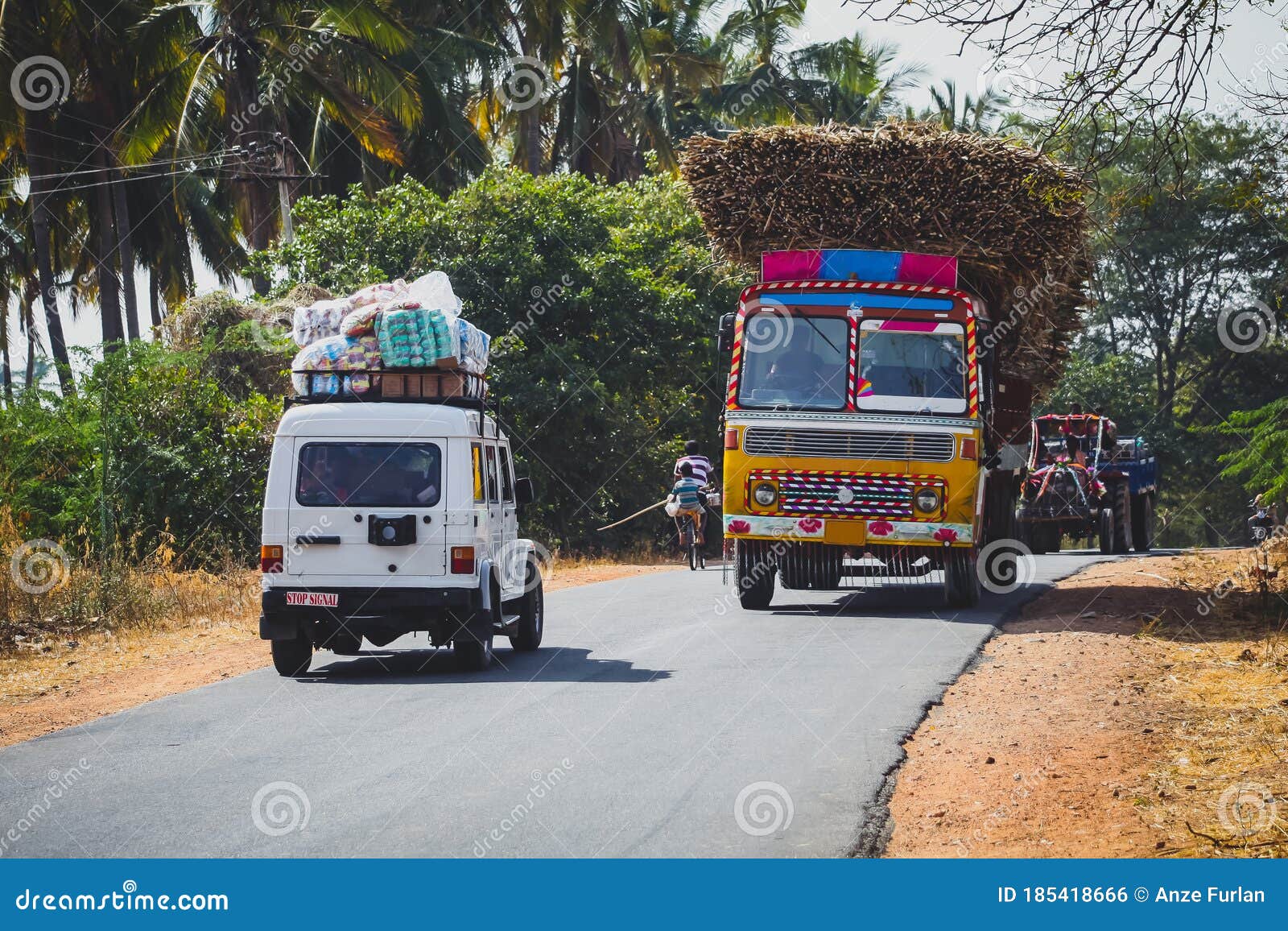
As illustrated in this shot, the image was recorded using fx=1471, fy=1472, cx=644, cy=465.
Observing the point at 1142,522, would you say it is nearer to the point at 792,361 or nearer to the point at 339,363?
the point at 792,361

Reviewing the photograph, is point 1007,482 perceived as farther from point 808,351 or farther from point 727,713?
point 727,713

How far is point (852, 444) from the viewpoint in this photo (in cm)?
1461

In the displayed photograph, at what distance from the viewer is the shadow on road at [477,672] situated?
37.4ft

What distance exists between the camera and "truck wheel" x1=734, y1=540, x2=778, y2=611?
A: 15234 mm

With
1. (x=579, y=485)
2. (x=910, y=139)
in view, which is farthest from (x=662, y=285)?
(x=910, y=139)

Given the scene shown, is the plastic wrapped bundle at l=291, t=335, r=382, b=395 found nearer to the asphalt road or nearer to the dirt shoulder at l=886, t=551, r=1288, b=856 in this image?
the asphalt road

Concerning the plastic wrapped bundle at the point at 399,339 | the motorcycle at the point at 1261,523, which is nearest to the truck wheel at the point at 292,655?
the plastic wrapped bundle at the point at 399,339

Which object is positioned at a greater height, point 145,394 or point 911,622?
point 145,394

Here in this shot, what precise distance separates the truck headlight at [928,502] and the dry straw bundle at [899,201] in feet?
6.68

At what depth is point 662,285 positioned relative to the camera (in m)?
29.5

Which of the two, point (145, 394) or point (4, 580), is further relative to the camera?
point (145, 394)

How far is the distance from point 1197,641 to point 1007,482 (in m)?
5.94

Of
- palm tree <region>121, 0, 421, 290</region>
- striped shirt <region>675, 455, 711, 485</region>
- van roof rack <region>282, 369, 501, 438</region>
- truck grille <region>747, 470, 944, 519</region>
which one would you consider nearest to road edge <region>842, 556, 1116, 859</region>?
truck grille <region>747, 470, 944, 519</region>

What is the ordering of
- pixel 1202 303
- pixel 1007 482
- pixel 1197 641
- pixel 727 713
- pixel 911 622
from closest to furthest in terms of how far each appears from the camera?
pixel 727 713 → pixel 1197 641 → pixel 911 622 → pixel 1007 482 → pixel 1202 303
